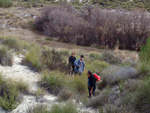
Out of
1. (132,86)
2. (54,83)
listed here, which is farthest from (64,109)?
(54,83)

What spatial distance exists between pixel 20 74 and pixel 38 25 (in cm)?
2171

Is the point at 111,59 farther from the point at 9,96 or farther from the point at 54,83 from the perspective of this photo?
the point at 9,96

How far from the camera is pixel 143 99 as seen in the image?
548 centimetres

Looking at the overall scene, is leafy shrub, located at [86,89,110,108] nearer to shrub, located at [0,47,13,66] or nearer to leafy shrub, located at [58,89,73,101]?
leafy shrub, located at [58,89,73,101]

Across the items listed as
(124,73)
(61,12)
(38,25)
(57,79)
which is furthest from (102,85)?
(38,25)

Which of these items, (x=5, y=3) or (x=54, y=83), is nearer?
(x=54, y=83)

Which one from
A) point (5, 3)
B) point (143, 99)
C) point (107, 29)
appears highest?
point (143, 99)

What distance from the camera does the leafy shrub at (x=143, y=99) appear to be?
5340mm

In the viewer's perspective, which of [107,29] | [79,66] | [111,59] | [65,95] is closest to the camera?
[65,95]

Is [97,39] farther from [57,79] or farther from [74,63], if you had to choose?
[57,79]

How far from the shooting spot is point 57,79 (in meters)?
7.95

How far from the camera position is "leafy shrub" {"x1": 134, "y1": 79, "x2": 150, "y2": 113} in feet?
17.5

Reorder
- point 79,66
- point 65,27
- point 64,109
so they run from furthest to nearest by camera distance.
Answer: point 65,27
point 79,66
point 64,109

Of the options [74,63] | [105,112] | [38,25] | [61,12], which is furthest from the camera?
A: [38,25]
